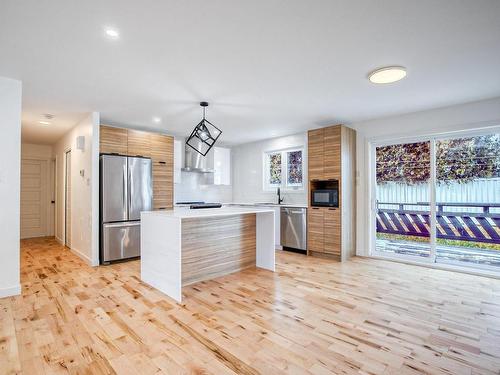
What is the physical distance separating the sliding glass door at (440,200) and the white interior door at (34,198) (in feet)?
26.9

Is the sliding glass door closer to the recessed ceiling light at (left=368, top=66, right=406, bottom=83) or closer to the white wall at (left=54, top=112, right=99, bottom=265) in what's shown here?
the recessed ceiling light at (left=368, top=66, right=406, bottom=83)

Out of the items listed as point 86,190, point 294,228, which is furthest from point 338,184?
point 86,190

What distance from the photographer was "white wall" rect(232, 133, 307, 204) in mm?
6016

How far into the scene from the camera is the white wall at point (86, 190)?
4.36m

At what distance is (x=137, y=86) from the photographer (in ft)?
10.7

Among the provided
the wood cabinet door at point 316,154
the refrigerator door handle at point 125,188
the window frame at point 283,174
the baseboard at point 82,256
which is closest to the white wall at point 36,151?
the baseboard at point 82,256

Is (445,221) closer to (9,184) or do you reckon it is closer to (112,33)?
(112,33)

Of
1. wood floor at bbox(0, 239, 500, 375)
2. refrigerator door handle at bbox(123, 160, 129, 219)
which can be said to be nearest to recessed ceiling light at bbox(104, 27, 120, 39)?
wood floor at bbox(0, 239, 500, 375)

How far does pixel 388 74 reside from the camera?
285 centimetres

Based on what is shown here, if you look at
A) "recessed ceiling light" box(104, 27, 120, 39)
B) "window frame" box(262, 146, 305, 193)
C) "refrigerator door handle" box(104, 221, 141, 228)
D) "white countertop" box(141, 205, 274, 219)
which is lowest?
"refrigerator door handle" box(104, 221, 141, 228)

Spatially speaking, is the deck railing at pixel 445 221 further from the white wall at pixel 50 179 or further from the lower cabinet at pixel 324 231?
the white wall at pixel 50 179

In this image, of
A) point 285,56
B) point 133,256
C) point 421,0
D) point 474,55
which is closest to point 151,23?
point 285,56

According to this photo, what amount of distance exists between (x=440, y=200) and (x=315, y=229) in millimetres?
2043

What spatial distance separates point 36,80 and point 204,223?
257cm
